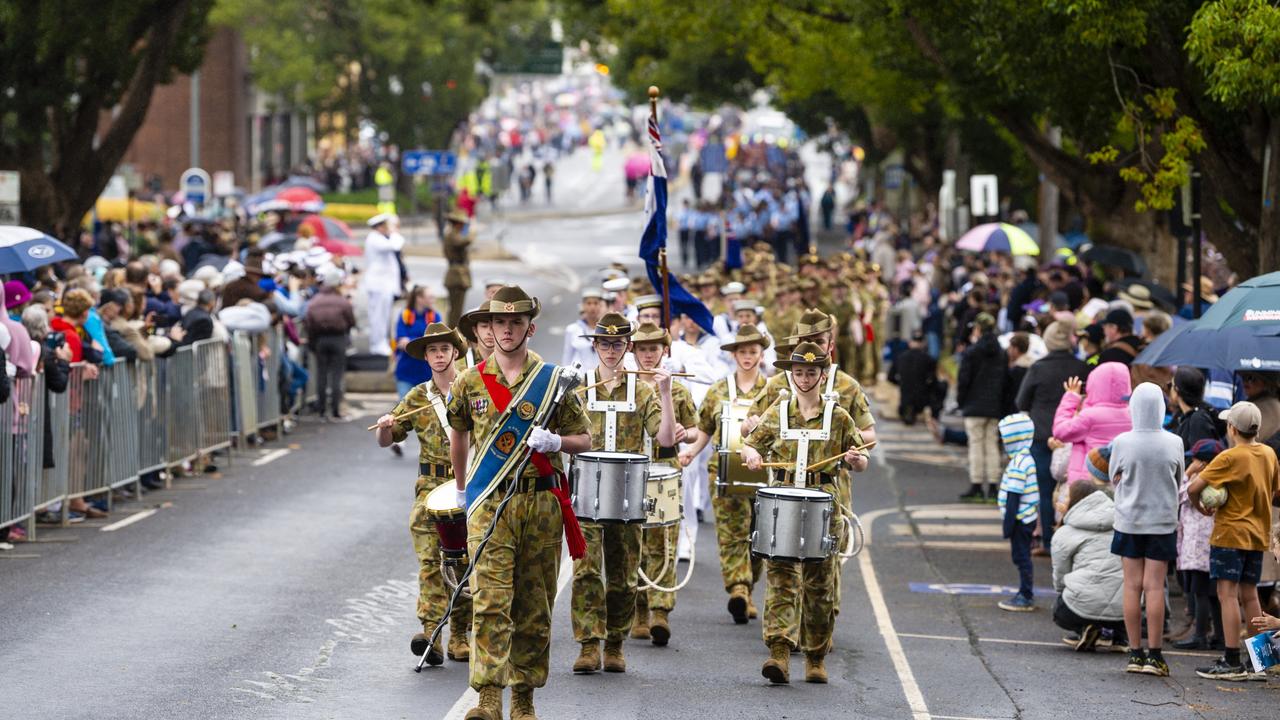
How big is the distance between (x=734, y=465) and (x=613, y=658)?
2.18 meters

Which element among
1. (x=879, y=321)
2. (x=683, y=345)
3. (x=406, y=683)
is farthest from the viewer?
(x=879, y=321)

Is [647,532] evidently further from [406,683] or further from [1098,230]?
[1098,230]

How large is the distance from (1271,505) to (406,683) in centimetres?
570

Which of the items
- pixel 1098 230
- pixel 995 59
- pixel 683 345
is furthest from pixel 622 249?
pixel 683 345

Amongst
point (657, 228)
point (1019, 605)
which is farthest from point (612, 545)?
point (1019, 605)

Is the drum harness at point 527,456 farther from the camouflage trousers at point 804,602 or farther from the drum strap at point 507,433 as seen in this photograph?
the camouflage trousers at point 804,602

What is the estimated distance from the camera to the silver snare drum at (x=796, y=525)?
11492mm

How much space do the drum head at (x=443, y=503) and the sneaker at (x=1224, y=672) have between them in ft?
16.6

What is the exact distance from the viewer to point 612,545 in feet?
39.9

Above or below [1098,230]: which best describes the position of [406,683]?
below

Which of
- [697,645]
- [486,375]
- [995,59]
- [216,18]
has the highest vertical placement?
[216,18]

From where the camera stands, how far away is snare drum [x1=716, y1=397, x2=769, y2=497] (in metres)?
13.7

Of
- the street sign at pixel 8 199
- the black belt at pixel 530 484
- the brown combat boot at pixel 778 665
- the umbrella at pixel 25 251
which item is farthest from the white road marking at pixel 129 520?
the street sign at pixel 8 199

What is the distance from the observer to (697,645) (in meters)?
13.2
